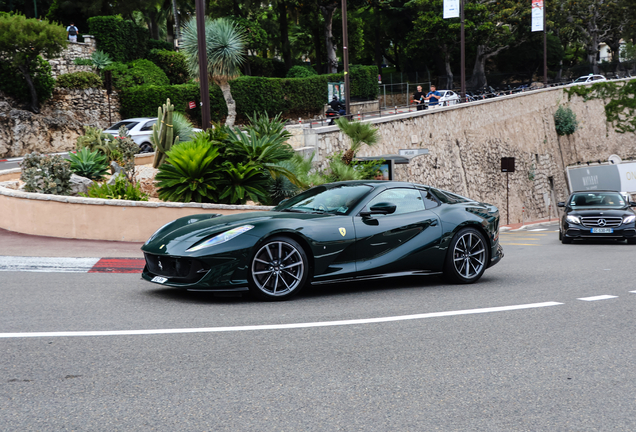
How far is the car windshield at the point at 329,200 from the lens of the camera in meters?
7.76

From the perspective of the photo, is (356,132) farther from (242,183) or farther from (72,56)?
(72,56)

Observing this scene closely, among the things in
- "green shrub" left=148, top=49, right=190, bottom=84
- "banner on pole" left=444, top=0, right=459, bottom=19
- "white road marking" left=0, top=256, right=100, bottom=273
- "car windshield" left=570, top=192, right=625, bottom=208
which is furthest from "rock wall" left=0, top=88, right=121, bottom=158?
"white road marking" left=0, top=256, right=100, bottom=273

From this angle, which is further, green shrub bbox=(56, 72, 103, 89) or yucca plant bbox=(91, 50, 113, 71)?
yucca plant bbox=(91, 50, 113, 71)

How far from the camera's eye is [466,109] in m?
34.3

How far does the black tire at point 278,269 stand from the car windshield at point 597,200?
13.9m

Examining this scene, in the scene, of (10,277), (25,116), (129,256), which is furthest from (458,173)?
(10,277)

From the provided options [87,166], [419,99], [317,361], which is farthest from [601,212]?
[317,361]

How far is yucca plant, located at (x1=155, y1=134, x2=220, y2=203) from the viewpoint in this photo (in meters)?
12.5

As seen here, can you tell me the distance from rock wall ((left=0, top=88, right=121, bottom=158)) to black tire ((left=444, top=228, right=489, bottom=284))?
29.8 metres

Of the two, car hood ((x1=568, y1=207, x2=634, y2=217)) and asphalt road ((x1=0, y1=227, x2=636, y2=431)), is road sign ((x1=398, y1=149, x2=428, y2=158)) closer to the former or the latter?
car hood ((x1=568, y1=207, x2=634, y2=217))

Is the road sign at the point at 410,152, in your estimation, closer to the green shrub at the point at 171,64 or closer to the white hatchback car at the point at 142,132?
the white hatchback car at the point at 142,132

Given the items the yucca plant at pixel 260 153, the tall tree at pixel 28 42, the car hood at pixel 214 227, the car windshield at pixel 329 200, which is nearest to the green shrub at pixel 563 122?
the tall tree at pixel 28 42

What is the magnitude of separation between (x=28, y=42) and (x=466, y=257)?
102ft

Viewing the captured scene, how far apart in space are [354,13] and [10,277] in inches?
2165
